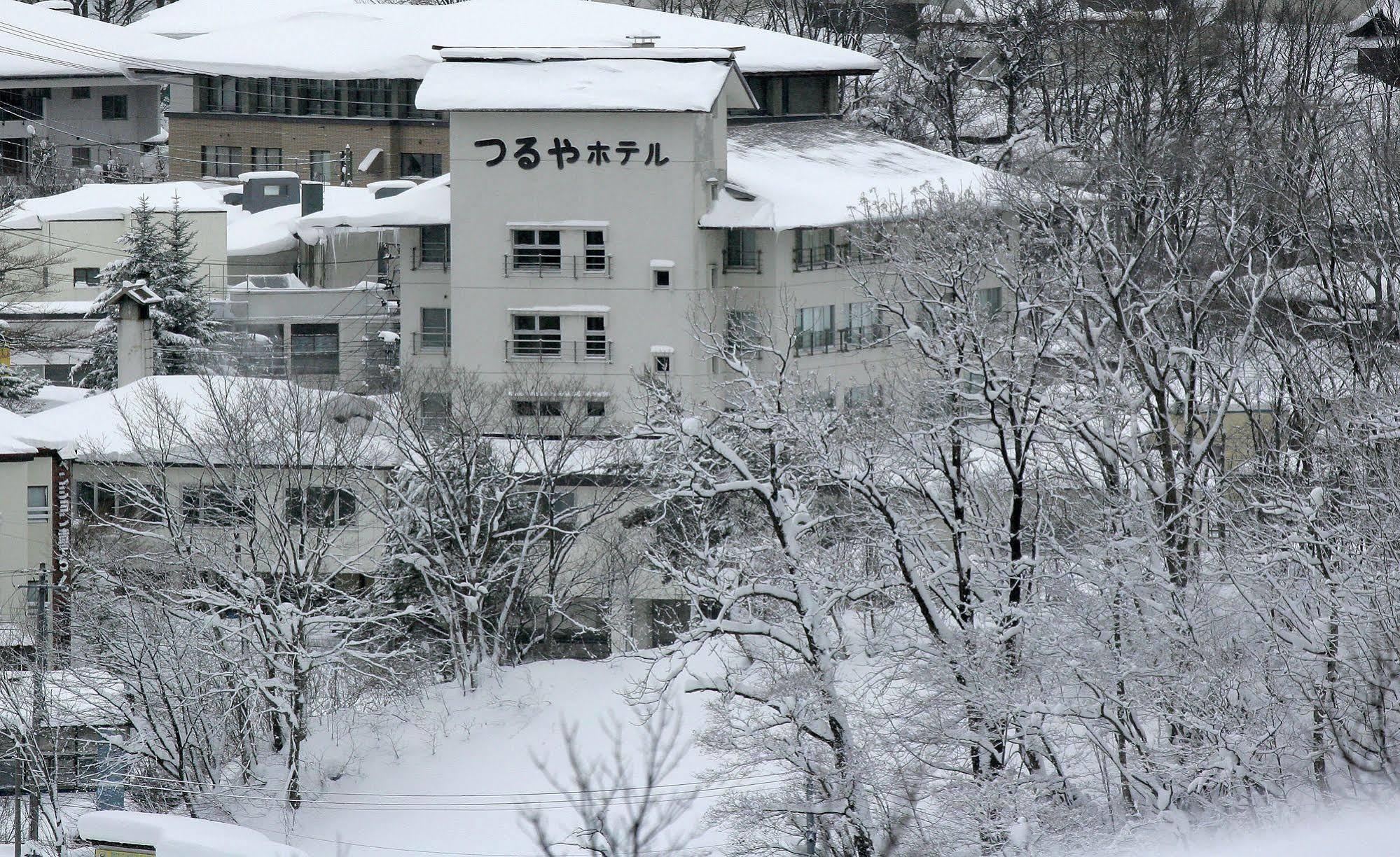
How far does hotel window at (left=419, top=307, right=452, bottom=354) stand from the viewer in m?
39.8

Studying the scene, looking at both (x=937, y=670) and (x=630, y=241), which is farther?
(x=630, y=241)

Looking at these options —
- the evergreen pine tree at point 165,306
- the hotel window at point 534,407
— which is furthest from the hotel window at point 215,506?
the evergreen pine tree at point 165,306

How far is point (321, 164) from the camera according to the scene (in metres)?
63.7

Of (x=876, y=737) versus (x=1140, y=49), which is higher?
(x=1140, y=49)

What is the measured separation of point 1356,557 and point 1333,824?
501 inches

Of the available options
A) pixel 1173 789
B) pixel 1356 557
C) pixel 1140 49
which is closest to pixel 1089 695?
pixel 1173 789

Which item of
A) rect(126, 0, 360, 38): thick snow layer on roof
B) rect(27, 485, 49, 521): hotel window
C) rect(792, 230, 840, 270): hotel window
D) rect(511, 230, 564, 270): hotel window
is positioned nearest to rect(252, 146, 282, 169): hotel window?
rect(126, 0, 360, 38): thick snow layer on roof

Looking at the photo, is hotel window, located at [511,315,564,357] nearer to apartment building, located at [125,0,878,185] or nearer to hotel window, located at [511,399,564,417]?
hotel window, located at [511,399,564,417]

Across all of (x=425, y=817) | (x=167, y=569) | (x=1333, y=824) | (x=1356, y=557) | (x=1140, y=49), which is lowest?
(x=425, y=817)

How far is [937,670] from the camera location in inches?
699

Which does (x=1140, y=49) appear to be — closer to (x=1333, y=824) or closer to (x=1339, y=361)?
(x=1339, y=361)

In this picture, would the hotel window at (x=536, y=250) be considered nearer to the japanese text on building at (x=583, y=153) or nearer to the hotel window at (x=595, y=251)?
the hotel window at (x=595, y=251)

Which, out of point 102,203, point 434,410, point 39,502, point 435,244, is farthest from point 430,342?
point 102,203

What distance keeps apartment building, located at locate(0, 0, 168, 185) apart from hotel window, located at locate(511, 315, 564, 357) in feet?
119
